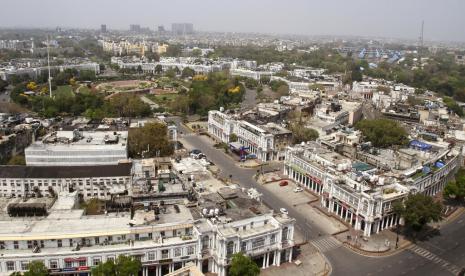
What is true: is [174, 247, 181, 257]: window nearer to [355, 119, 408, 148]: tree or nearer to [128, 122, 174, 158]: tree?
[128, 122, 174, 158]: tree

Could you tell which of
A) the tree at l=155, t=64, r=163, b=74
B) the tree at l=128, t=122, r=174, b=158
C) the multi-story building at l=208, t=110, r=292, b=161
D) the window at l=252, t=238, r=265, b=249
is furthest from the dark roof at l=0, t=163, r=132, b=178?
the tree at l=155, t=64, r=163, b=74

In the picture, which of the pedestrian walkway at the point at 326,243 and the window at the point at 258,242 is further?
the pedestrian walkway at the point at 326,243

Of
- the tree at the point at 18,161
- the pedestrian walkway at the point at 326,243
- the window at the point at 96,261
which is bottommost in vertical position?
the pedestrian walkway at the point at 326,243

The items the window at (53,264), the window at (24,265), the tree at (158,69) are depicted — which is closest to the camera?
the window at (24,265)

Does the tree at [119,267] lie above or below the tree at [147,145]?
below

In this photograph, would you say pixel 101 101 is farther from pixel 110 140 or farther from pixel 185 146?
pixel 110 140

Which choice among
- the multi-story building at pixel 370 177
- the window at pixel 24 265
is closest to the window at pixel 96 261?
the window at pixel 24 265

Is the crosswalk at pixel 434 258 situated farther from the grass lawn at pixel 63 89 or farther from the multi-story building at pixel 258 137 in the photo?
the grass lawn at pixel 63 89

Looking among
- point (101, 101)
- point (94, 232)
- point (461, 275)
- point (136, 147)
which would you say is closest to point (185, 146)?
point (136, 147)
